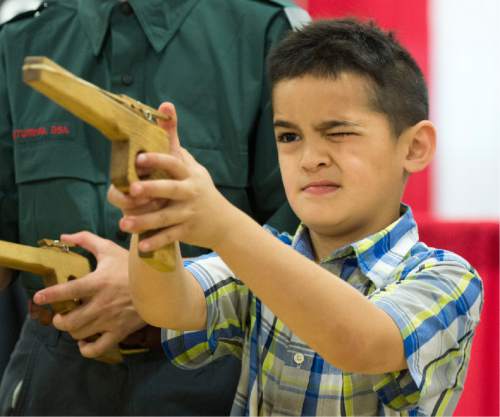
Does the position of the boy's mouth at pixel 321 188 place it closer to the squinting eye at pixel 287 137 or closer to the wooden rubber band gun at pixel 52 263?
the squinting eye at pixel 287 137

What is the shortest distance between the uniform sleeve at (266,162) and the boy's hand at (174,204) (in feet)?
1.74

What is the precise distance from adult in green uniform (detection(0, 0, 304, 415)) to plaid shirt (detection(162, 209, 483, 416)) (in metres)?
0.16

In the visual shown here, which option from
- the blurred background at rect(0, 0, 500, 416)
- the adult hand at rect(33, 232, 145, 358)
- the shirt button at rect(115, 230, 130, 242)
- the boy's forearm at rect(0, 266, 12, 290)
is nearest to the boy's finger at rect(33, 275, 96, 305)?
the adult hand at rect(33, 232, 145, 358)

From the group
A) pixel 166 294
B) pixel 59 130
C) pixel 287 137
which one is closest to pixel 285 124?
pixel 287 137

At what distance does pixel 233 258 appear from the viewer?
2.81ft

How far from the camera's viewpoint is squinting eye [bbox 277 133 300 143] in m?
1.11

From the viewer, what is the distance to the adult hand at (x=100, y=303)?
125 centimetres

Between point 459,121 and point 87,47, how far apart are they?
0.76 metres

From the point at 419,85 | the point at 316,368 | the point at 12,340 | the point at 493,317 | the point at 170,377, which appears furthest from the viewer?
the point at 12,340

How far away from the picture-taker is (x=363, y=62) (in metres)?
1.11

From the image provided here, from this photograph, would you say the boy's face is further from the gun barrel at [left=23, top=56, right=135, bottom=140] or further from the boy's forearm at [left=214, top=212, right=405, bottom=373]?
the gun barrel at [left=23, top=56, right=135, bottom=140]

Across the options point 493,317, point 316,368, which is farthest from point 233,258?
point 493,317

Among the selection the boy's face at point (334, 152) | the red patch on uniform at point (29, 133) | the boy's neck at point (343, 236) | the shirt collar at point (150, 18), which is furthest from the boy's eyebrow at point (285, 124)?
the red patch on uniform at point (29, 133)

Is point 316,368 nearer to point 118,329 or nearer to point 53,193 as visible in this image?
point 118,329
